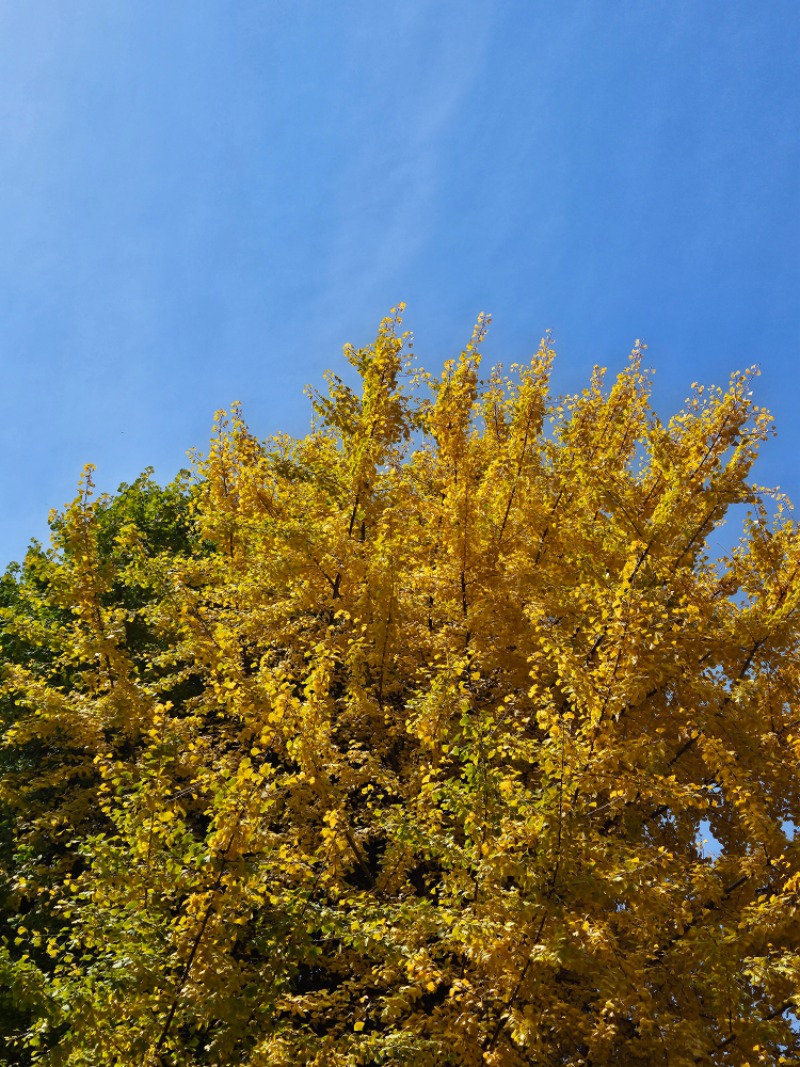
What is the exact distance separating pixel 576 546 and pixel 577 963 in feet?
12.0

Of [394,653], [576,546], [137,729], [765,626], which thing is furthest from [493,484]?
[137,729]

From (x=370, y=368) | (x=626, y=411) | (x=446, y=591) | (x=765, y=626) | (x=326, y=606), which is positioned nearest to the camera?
(x=765, y=626)

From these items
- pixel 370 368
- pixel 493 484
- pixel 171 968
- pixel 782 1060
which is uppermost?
pixel 370 368

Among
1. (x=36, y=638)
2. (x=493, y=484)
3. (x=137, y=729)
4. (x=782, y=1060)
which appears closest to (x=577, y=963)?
(x=782, y=1060)

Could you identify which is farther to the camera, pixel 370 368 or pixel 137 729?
pixel 370 368

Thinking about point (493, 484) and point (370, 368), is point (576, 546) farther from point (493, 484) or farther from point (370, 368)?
point (370, 368)

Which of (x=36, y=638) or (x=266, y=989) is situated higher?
(x=36, y=638)

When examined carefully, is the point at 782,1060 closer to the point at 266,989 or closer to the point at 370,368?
the point at 266,989

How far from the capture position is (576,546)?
6566mm

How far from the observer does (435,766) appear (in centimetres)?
529

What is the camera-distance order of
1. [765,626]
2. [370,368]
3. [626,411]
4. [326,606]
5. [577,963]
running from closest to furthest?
1. [577,963]
2. [765,626]
3. [326,606]
4. [370,368]
5. [626,411]

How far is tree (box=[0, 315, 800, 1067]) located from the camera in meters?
3.72

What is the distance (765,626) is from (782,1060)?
2.75 meters

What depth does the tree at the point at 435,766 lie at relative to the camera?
147 inches
